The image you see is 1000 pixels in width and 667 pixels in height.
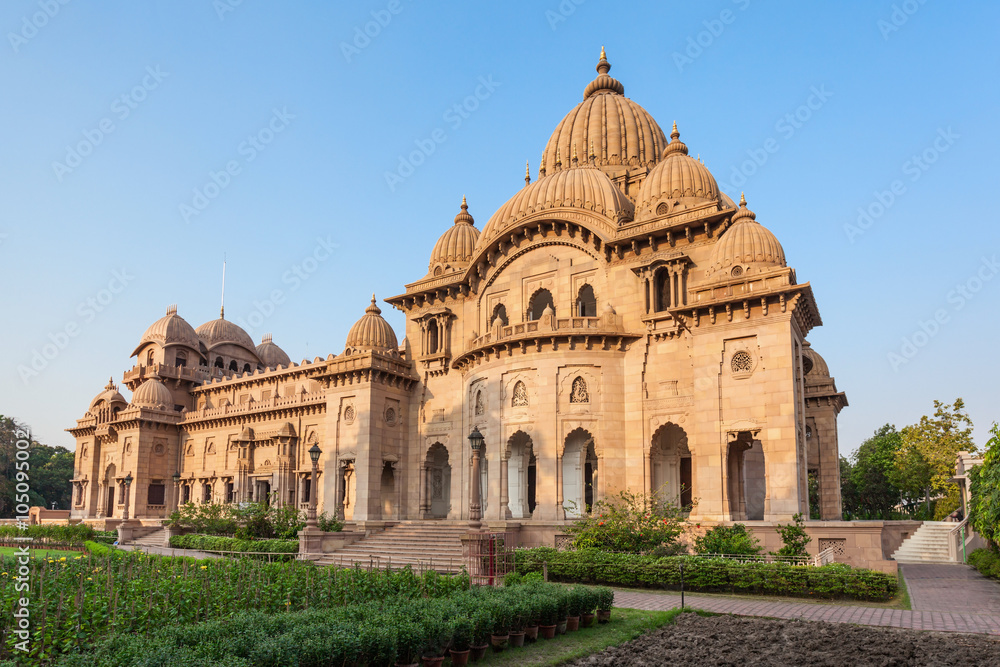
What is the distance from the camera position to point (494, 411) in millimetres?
31594

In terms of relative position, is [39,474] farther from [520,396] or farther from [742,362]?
[742,362]

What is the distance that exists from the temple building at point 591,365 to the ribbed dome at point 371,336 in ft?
0.38

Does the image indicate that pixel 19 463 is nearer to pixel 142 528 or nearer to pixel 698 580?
pixel 698 580

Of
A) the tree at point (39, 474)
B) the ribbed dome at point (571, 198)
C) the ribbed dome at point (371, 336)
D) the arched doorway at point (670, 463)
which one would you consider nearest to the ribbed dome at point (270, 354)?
the tree at point (39, 474)

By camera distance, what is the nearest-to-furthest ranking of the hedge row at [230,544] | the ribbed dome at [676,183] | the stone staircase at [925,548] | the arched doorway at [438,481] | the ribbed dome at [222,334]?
the hedge row at [230,544] < the stone staircase at [925,548] < the ribbed dome at [676,183] < the arched doorway at [438,481] < the ribbed dome at [222,334]

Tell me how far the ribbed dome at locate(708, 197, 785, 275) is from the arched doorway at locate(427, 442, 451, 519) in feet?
53.7

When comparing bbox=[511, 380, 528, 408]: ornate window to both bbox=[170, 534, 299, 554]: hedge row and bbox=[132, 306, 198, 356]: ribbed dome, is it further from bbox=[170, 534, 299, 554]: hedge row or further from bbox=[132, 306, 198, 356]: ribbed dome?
bbox=[132, 306, 198, 356]: ribbed dome

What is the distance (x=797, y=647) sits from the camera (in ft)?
39.3

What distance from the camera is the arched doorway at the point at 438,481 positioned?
36.5 metres

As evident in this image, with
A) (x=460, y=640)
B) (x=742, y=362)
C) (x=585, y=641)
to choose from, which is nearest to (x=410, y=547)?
(x=742, y=362)

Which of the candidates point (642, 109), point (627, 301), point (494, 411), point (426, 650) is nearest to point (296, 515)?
point (494, 411)

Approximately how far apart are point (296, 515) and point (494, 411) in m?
9.88

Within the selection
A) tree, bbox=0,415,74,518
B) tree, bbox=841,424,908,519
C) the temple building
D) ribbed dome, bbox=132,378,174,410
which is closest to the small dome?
ribbed dome, bbox=132,378,174,410

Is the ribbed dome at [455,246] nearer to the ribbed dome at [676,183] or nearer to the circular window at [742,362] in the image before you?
the ribbed dome at [676,183]
